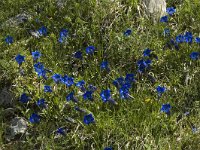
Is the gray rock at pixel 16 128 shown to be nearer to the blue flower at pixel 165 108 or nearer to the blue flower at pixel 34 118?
the blue flower at pixel 34 118

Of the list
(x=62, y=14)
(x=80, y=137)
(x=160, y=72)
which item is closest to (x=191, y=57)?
(x=160, y=72)

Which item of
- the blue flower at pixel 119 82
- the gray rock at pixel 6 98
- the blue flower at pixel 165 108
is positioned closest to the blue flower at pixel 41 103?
the gray rock at pixel 6 98

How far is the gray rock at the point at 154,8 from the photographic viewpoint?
16.5ft

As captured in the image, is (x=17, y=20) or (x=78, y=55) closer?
(x=78, y=55)

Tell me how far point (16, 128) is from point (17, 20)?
1792mm

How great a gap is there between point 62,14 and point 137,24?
35.9 inches

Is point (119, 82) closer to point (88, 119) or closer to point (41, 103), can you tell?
point (88, 119)

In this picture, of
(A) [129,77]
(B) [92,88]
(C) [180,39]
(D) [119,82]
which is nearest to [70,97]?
(B) [92,88]

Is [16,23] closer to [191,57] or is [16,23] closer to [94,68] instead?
[94,68]

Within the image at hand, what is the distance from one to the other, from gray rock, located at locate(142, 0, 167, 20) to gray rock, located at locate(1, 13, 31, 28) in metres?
1.42

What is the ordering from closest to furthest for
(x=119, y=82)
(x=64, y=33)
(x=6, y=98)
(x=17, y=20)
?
(x=119, y=82) < (x=6, y=98) < (x=64, y=33) < (x=17, y=20)

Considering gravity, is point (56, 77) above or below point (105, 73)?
below

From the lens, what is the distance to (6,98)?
4.35m

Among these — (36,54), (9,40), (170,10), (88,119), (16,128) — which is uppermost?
(170,10)
